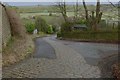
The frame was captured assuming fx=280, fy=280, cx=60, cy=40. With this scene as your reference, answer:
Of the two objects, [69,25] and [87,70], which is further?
[69,25]

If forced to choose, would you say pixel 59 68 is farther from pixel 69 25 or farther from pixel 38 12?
pixel 38 12

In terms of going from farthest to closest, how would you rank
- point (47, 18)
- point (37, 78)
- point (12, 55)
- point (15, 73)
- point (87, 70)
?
point (47, 18), point (12, 55), point (87, 70), point (15, 73), point (37, 78)

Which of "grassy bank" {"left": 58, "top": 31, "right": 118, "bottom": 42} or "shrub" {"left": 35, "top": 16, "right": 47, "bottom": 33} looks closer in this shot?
"grassy bank" {"left": 58, "top": 31, "right": 118, "bottom": 42}

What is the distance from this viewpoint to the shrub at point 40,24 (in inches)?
2566

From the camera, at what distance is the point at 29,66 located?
472 inches

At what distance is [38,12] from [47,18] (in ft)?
13.6

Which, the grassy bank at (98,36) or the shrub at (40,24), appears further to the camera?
the shrub at (40,24)

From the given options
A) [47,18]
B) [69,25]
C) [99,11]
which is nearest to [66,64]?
[99,11]

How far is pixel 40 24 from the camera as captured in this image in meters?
67.3

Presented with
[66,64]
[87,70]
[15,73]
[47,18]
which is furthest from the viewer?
[47,18]

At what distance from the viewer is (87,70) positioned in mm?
11586

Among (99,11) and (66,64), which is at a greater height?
(99,11)

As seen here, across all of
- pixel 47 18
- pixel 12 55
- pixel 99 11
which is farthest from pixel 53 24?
pixel 12 55

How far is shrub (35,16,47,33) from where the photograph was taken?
65.2 m
